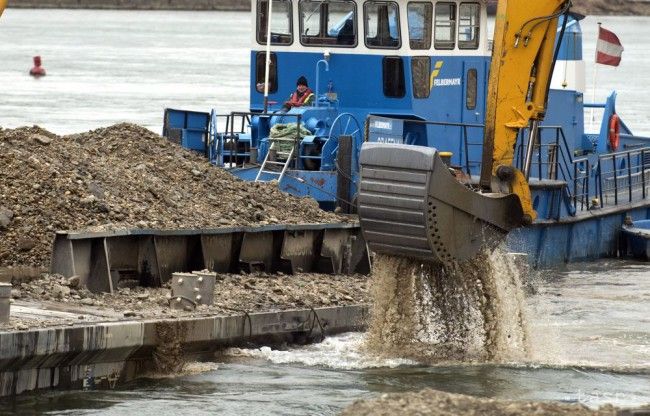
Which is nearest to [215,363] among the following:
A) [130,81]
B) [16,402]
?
[16,402]

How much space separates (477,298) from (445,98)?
753 centimetres

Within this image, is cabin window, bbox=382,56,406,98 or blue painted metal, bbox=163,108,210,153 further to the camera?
cabin window, bbox=382,56,406,98

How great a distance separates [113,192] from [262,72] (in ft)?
20.3

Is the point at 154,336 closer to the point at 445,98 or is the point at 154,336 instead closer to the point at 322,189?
the point at 322,189

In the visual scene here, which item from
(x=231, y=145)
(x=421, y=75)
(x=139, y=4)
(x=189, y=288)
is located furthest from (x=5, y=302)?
(x=139, y=4)

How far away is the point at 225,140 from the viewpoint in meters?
20.9

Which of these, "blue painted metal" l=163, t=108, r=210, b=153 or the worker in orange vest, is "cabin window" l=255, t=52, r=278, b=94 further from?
"blue painted metal" l=163, t=108, r=210, b=153

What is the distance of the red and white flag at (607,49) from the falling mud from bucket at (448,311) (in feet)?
45.7

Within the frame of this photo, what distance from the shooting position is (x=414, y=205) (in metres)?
12.2

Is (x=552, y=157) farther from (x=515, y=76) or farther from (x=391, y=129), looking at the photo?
(x=515, y=76)

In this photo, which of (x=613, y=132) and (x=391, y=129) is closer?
(x=391, y=129)

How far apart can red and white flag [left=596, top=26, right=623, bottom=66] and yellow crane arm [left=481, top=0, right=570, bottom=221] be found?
43.5 feet

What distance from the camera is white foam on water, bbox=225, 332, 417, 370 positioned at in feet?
43.8

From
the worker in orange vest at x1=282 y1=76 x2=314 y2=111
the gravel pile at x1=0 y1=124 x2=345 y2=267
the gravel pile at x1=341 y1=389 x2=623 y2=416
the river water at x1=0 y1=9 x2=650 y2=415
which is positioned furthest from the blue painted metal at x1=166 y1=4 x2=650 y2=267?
the gravel pile at x1=341 y1=389 x2=623 y2=416
